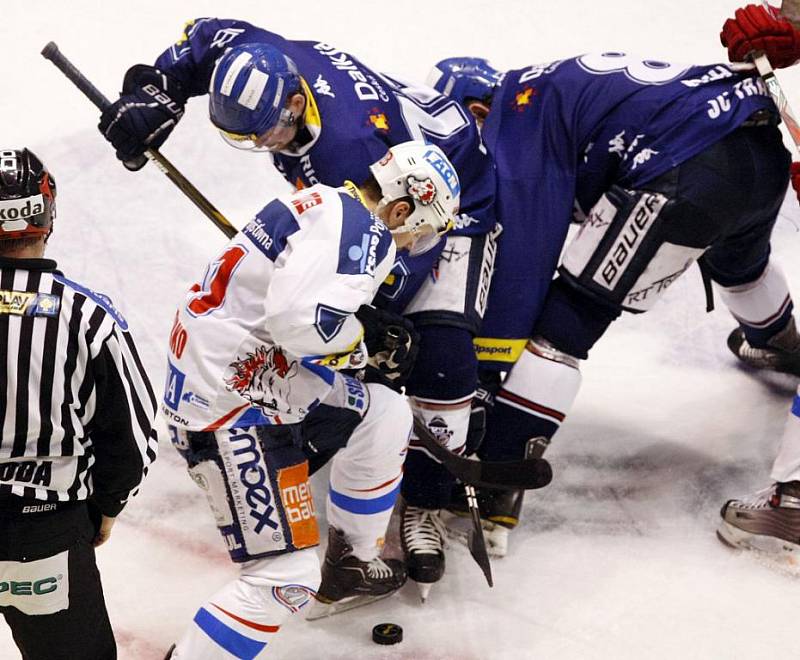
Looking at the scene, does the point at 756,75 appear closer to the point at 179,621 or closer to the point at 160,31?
the point at 179,621

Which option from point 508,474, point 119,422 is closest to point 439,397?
point 508,474

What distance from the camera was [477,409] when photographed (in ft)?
11.7

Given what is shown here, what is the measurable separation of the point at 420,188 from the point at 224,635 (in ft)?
3.45

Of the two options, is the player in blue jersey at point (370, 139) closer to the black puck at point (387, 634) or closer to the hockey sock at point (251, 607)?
the black puck at point (387, 634)

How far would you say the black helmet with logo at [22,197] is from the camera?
219 cm

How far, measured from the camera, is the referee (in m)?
2.20

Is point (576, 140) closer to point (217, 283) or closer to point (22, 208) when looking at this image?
point (217, 283)

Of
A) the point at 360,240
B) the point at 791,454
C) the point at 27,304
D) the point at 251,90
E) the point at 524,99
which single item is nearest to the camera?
the point at 27,304

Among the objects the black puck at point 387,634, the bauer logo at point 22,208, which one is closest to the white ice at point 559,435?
the black puck at point 387,634

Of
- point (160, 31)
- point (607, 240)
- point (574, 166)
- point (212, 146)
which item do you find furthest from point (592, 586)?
point (160, 31)

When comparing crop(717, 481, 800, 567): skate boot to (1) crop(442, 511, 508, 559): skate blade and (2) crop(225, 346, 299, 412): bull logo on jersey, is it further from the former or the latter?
(2) crop(225, 346, 299, 412): bull logo on jersey

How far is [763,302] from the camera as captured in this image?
4102 millimetres

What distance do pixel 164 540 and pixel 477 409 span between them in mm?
978

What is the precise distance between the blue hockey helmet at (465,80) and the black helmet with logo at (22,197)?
1810mm
